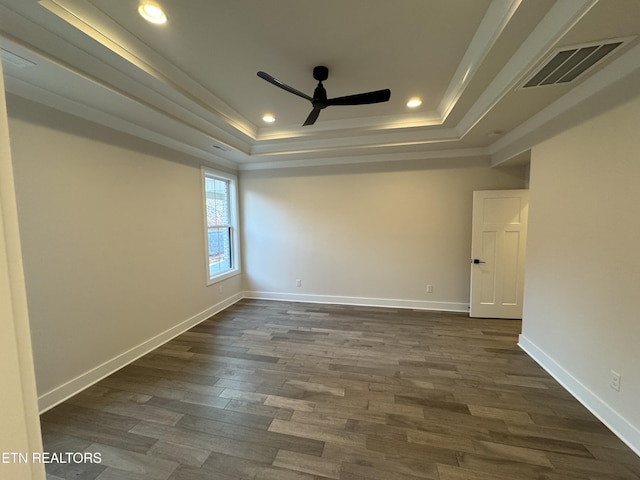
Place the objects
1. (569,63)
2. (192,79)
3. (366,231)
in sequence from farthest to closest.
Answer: (366,231)
(192,79)
(569,63)

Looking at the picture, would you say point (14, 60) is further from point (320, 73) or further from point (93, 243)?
point (320, 73)

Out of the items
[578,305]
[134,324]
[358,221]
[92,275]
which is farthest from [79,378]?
[578,305]

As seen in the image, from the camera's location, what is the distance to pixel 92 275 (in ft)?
8.41

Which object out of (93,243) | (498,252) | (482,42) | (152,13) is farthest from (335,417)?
(498,252)

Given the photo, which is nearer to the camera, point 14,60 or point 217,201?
point 14,60

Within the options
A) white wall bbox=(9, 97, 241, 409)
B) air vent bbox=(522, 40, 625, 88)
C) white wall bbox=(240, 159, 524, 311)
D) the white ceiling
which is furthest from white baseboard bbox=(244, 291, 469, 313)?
air vent bbox=(522, 40, 625, 88)

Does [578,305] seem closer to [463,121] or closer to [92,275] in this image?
[463,121]

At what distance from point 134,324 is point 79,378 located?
2.10 feet

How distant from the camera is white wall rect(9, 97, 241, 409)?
2.15 metres

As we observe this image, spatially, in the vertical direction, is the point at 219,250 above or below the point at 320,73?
below

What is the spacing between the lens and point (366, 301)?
4.65m

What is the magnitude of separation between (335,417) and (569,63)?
9.92ft

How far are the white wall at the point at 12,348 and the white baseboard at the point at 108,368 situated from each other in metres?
2.49

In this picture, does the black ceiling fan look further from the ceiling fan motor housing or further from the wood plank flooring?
the wood plank flooring
